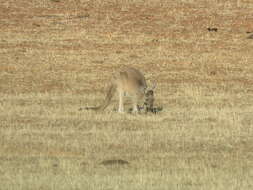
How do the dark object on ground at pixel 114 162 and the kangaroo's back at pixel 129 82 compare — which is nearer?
the dark object on ground at pixel 114 162

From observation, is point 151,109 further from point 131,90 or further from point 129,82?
point 129,82

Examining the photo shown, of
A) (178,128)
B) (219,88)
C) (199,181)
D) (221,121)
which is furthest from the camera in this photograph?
(219,88)

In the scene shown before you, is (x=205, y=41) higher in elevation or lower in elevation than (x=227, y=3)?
lower

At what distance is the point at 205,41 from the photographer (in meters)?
35.1

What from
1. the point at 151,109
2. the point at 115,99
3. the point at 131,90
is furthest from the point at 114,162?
the point at 115,99

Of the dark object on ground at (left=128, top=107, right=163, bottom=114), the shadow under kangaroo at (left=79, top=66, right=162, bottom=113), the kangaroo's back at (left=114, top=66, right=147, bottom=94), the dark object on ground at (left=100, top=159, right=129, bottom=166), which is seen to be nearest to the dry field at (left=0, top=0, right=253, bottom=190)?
the dark object on ground at (left=100, top=159, right=129, bottom=166)

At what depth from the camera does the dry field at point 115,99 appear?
1287 centimetres

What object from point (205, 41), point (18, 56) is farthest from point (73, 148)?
point (205, 41)

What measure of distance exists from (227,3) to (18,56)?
1680 cm

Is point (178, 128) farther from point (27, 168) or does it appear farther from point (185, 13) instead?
point (185, 13)

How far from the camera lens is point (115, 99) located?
2261 centimetres

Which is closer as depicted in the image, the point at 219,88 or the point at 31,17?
the point at 219,88

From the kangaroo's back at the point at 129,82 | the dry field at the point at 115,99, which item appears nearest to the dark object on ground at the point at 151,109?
the dry field at the point at 115,99

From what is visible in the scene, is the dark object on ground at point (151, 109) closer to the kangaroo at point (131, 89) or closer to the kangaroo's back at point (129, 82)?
the kangaroo at point (131, 89)
